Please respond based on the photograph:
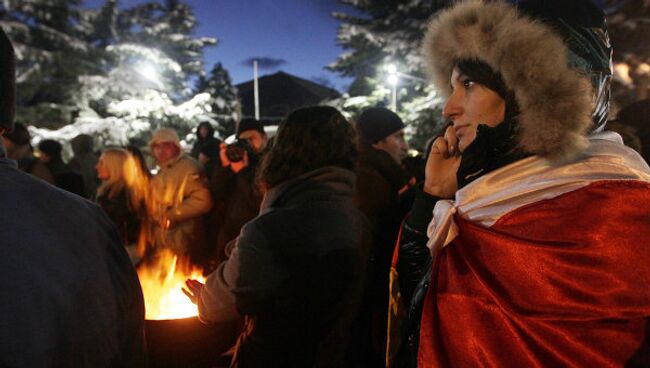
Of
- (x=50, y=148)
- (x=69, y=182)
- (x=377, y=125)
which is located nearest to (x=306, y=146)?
(x=377, y=125)

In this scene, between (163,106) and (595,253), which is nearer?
(595,253)

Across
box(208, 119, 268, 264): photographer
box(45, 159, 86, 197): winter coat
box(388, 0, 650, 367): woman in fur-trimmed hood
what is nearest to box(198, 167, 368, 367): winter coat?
box(388, 0, 650, 367): woman in fur-trimmed hood

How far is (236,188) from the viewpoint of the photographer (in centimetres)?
492

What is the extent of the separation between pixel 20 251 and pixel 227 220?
12.5 feet

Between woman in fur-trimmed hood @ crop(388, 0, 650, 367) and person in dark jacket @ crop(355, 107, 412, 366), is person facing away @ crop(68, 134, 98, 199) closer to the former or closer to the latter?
person in dark jacket @ crop(355, 107, 412, 366)

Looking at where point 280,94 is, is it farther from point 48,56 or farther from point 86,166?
point 86,166

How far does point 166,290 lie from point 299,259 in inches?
70.0

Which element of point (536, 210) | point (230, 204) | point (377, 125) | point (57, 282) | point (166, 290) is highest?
point (377, 125)

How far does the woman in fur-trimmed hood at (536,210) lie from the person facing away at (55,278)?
1.05 metres

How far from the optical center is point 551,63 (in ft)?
4.28

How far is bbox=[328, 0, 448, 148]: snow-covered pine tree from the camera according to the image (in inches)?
587

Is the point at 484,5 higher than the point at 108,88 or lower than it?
lower

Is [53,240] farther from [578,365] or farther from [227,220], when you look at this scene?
[227,220]

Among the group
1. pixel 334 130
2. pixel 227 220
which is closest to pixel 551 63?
pixel 334 130
